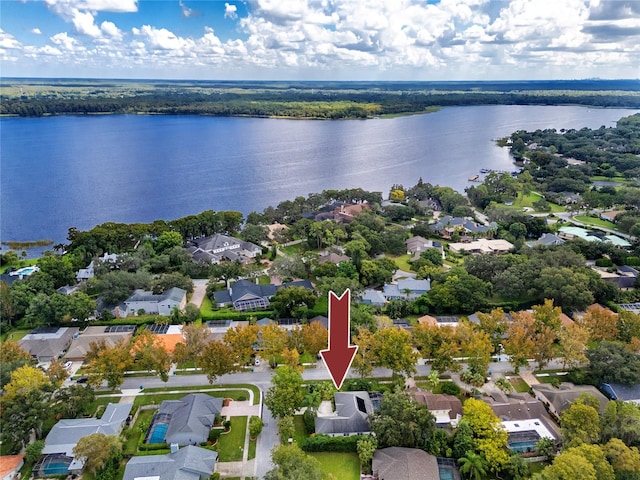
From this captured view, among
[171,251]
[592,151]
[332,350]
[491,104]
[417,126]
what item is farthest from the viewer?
[491,104]

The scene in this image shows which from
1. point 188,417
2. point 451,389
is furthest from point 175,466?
point 451,389

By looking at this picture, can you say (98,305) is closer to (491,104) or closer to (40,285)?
(40,285)

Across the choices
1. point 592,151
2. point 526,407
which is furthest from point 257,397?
point 592,151

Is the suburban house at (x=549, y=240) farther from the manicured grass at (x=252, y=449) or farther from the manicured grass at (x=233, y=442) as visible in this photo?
the manicured grass at (x=252, y=449)

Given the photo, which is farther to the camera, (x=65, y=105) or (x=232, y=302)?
(x=65, y=105)

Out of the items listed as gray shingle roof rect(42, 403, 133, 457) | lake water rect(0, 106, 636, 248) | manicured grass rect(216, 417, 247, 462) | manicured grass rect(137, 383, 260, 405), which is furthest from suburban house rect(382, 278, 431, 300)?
lake water rect(0, 106, 636, 248)

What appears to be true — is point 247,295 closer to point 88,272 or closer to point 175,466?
point 88,272

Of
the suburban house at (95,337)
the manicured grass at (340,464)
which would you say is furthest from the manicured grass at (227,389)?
the manicured grass at (340,464)
